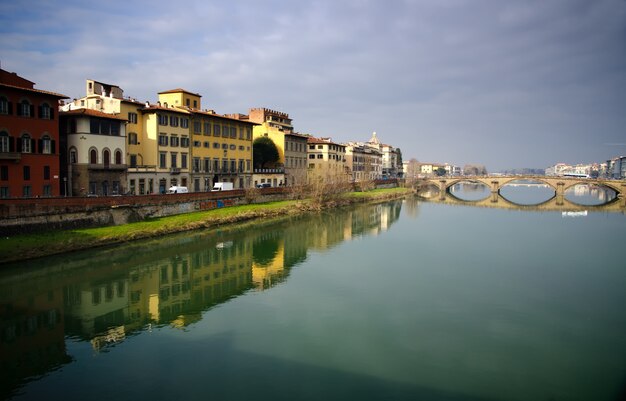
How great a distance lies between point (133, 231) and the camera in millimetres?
30250

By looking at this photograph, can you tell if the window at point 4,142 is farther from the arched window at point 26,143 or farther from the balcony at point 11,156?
the arched window at point 26,143

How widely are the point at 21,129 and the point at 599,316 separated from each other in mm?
34809

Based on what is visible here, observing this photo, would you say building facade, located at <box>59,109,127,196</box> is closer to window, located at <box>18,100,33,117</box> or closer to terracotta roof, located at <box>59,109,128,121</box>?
terracotta roof, located at <box>59,109,128,121</box>

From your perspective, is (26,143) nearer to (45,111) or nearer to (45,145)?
(45,145)

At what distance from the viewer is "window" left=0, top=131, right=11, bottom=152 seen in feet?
92.6

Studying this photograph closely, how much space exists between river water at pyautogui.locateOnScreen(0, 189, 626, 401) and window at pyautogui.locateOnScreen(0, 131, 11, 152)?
384 inches

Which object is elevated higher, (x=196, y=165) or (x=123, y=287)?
(x=196, y=165)

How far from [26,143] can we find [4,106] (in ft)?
8.79

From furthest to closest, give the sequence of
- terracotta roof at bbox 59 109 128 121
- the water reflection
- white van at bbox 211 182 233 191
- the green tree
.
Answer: the water reflection, the green tree, white van at bbox 211 182 233 191, terracotta roof at bbox 59 109 128 121

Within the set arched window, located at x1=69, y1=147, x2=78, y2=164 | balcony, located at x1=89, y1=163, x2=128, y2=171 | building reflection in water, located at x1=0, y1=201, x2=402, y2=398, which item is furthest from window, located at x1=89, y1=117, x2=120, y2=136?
building reflection in water, located at x1=0, y1=201, x2=402, y2=398

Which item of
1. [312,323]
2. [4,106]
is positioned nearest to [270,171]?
[4,106]

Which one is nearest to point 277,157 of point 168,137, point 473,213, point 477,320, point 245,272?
point 168,137

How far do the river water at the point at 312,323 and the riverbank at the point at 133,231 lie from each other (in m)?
1.07

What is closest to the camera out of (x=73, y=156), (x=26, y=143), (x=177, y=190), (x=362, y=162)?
(x=26, y=143)
